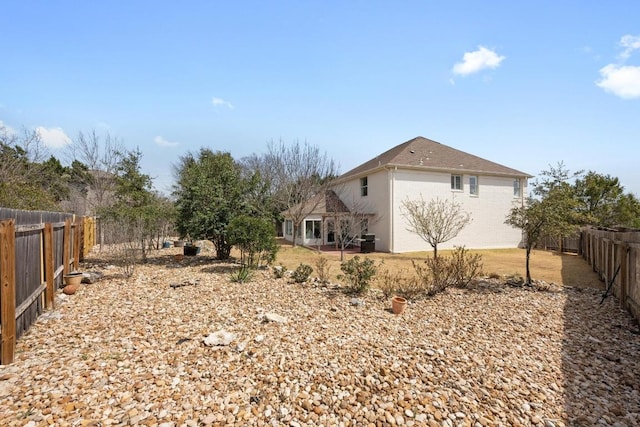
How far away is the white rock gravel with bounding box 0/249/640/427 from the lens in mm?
2791

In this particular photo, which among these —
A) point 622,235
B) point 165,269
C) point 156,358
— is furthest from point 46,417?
point 622,235

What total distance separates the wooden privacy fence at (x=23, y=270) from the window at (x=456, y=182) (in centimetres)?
1880

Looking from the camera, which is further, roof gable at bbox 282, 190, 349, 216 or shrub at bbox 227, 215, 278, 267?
roof gable at bbox 282, 190, 349, 216

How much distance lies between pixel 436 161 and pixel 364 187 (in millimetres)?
4781

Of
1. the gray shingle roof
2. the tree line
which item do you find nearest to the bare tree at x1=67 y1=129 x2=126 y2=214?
the tree line

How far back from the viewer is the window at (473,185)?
62.6 ft

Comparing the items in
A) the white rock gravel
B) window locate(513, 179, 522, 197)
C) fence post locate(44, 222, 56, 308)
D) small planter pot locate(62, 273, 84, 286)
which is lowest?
the white rock gravel

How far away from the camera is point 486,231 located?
19.2m

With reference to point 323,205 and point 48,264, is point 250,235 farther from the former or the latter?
point 323,205

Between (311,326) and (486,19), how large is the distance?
27.0ft

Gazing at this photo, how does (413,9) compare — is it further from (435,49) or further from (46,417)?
(46,417)

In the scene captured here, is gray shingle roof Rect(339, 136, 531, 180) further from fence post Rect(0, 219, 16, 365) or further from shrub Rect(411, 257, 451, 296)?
fence post Rect(0, 219, 16, 365)

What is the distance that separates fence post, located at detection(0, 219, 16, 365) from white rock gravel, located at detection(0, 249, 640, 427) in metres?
0.19

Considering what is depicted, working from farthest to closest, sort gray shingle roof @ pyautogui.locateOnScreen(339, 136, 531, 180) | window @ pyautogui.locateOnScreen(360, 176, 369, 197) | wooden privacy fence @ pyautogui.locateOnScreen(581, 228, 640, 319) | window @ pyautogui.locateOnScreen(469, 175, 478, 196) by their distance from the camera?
window @ pyautogui.locateOnScreen(360, 176, 369, 197)
window @ pyautogui.locateOnScreen(469, 175, 478, 196)
gray shingle roof @ pyautogui.locateOnScreen(339, 136, 531, 180)
wooden privacy fence @ pyautogui.locateOnScreen(581, 228, 640, 319)
